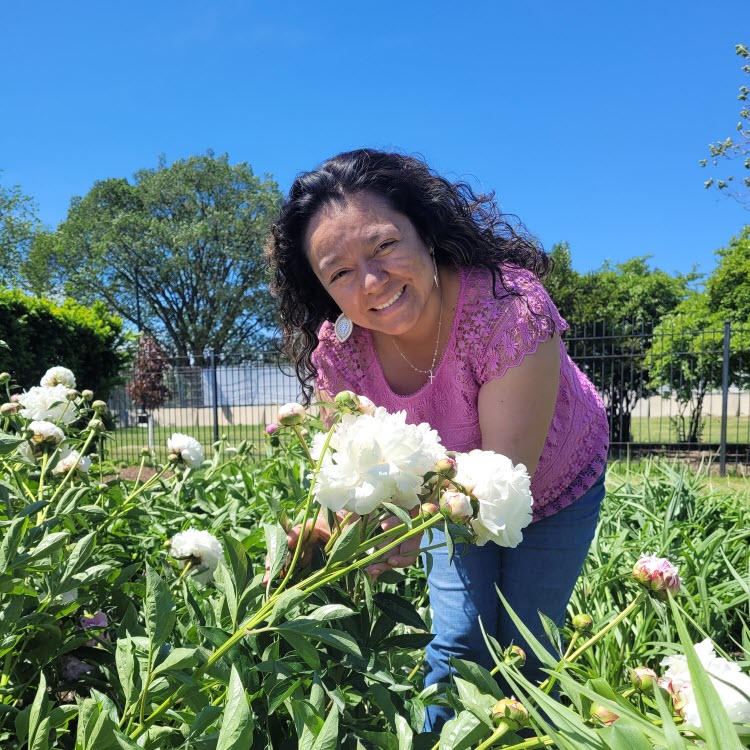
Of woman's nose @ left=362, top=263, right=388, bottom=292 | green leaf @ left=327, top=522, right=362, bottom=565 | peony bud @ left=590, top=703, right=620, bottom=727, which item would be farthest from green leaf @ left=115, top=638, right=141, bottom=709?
woman's nose @ left=362, top=263, right=388, bottom=292

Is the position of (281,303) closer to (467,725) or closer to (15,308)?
(467,725)

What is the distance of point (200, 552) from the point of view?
1.13 metres

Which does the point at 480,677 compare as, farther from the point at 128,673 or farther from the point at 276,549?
the point at 128,673

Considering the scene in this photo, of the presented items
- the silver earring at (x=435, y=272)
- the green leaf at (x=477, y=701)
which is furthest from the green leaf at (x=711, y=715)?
the silver earring at (x=435, y=272)

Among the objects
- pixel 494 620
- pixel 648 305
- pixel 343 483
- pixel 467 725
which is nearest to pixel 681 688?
pixel 467 725

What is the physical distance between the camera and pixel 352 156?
1.56m

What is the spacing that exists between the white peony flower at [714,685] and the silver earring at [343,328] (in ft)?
3.63

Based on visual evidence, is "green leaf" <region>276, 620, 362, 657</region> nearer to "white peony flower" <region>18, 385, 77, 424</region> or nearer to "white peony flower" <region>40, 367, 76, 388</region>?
"white peony flower" <region>18, 385, 77, 424</region>

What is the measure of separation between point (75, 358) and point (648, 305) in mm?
15305

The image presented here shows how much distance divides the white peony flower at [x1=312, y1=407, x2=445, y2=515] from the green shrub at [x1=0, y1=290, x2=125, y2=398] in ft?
17.7

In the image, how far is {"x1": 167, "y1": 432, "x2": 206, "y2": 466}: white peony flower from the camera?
62.4 inches

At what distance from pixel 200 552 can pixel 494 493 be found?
607mm

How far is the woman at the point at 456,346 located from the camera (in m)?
1.38

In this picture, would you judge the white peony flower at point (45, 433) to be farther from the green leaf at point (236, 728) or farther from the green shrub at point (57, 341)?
the green shrub at point (57, 341)
